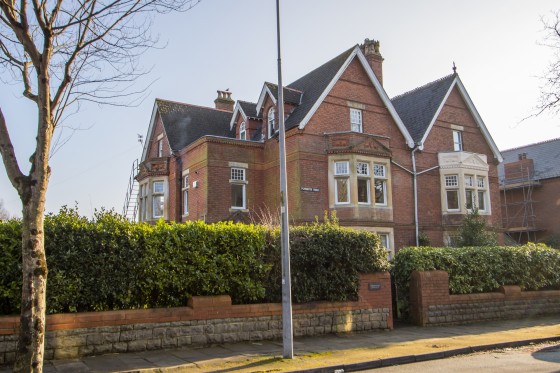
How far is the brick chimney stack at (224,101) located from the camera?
111ft

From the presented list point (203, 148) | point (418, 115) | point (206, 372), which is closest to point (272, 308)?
point (206, 372)

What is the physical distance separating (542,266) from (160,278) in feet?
45.3

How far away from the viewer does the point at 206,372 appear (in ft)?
28.2

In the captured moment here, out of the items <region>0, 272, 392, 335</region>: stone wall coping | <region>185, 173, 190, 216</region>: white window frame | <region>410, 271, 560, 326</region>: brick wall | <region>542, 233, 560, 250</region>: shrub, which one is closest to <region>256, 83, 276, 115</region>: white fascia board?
<region>185, 173, 190, 216</region>: white window frame

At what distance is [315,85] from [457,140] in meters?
9.08

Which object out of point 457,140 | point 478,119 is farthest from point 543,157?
point 457,140

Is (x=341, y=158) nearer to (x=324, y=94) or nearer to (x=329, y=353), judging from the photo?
(x=324, y=94)

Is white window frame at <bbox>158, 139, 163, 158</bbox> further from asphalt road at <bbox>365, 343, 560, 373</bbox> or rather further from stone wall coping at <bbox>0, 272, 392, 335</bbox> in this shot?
asphalt road at <bbox>365, 343, 560, 373</bbox>

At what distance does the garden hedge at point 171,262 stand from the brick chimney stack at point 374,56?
16288 mm

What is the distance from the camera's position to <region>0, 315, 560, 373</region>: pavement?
894 centimetres

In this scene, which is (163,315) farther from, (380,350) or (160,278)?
(380,350)

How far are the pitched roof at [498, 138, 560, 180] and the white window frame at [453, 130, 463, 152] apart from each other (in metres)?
11.6

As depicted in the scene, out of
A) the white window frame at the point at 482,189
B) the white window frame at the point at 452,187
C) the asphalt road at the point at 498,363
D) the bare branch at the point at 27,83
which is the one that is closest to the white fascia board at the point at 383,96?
the white window frame at the point at 452,187

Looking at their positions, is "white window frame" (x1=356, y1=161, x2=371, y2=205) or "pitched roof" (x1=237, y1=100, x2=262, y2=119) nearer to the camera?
"white window frame" (x1=356, y1=161, x2=371, y2=205)
